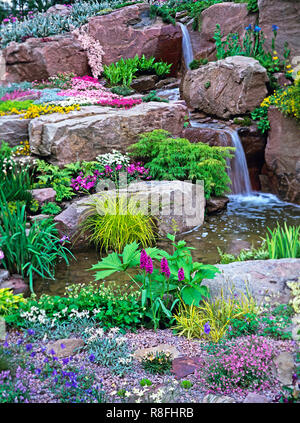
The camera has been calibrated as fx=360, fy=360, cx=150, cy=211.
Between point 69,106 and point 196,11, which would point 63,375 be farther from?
point 196,11

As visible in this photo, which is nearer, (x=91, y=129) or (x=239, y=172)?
(x=91, y=129)

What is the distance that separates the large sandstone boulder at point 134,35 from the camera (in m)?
13.0

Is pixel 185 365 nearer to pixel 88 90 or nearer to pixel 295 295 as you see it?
pixel 295 295

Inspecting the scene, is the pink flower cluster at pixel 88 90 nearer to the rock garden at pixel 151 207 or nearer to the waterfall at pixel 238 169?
the rock garden at pixel 151 207

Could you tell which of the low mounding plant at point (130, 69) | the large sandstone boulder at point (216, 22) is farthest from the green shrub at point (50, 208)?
the large sandstone boulder at point (216, 22)

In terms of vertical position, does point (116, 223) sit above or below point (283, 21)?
below

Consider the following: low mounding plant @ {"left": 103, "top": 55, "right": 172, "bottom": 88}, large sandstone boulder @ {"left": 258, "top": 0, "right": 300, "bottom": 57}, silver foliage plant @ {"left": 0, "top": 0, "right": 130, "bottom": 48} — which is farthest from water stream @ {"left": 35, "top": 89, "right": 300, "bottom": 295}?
silver foliage plant @ {"left": 0, "top": 0, "right": 130, "bottom": 48}

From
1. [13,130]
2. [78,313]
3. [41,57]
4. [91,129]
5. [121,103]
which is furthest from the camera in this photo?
[41,57]

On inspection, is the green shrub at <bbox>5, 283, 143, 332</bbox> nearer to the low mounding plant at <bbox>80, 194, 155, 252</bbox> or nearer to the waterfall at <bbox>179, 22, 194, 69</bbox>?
the low mounding plant at <bbox>80, 194, 155, 252</bbox>

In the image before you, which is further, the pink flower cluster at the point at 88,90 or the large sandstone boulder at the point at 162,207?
the pink flower cluster at the point at 88,90

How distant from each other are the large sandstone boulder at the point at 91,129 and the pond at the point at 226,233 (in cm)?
247

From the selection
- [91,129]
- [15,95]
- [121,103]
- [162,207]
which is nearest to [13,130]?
[91,129]

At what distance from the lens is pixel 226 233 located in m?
6.33

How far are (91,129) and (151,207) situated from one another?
8.00 ft
